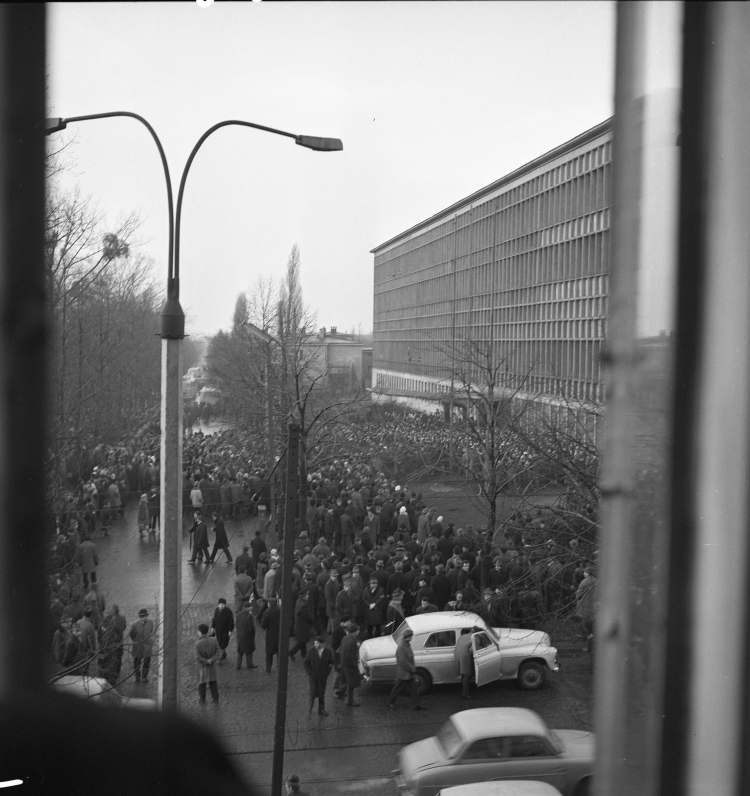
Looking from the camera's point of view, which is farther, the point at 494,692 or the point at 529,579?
the point at 529,579

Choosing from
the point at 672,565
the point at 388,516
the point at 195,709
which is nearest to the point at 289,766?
the point at 195,709

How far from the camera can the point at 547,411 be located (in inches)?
85.1

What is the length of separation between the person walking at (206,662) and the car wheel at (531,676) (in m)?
0.58

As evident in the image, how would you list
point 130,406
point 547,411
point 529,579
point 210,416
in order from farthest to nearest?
point 529,579
point 547,411
point 210,416
point 130,406

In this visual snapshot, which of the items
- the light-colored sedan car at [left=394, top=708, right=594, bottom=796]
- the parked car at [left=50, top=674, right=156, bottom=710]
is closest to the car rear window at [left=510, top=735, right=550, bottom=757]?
the light-colored sedan car at [left=394, top=708, right=594, bottom=796]

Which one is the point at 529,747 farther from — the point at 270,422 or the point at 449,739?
the point at 270,422

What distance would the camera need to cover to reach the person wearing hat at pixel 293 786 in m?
1.07

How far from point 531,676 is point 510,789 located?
57 cm

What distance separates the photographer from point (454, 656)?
5.16ft

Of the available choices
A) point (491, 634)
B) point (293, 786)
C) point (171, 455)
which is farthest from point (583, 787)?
point (491, 634)

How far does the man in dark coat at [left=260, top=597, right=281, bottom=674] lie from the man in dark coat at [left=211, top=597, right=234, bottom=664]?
89 mm

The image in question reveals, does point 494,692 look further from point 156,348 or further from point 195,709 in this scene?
point 156,348

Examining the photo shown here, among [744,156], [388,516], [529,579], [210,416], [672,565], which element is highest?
[744,156]

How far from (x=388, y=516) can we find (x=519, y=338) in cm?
115
